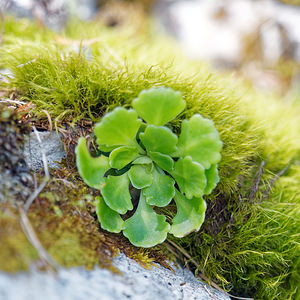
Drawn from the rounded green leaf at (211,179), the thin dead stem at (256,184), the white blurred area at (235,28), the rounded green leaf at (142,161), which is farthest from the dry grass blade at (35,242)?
the white blurred area at (235,28)

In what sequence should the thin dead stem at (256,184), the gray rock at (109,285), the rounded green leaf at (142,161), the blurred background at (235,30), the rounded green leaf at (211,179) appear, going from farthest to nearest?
the blurred background at (235,30)
the thin dead stem at (256,184)
the rounded green leaf at (142,161)
the rounded green leaf at (211,179)
the gray rock at (109,285)

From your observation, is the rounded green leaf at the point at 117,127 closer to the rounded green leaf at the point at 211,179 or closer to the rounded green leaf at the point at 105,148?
the rounded green leaf at the point at 105,148

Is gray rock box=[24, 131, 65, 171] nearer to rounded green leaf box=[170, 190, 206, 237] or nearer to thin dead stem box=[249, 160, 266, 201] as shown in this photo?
rounded green leaf box=[170, 190, 206, 237]

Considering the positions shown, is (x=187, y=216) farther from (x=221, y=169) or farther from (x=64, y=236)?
(x=64, y=236)

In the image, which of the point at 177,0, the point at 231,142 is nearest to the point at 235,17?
the point at 177,0

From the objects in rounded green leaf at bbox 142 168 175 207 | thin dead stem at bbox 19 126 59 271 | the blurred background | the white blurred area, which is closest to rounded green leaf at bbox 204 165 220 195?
rounded green leaf at bbox 142 168 175 207

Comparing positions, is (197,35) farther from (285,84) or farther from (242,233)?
(242,233)
